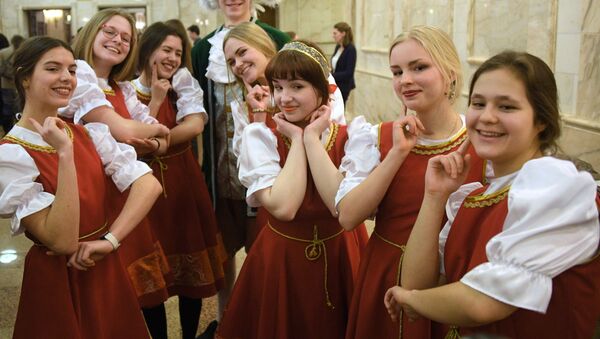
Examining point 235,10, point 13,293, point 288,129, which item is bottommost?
point 13,293

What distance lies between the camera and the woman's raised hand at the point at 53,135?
6.36ft

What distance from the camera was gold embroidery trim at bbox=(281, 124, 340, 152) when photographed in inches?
87.9

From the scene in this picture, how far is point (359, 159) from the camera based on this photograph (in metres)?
1.97

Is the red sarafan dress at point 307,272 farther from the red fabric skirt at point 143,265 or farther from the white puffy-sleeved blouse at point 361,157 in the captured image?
the red fabric skirt at point 143,265

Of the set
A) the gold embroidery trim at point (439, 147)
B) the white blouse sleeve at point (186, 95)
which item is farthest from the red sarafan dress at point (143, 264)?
the gold embroidery trim at point (439, 147)

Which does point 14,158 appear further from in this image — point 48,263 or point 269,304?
point 269,304

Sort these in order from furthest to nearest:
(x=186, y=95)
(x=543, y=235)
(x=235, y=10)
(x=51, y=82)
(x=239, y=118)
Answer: (x=235, y=10) → (x=186, y=95) → (x=239, y=118) → (x=51, y=82) → (x=543, y=235)

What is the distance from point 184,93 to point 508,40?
401 centimetres

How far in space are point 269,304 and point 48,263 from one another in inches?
30.4

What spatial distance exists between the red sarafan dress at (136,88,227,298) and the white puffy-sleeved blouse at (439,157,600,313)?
6.57 feet

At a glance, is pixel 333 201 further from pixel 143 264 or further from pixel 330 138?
pixel 143 264

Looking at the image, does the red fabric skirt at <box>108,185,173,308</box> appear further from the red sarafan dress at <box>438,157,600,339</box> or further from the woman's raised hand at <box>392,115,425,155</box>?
the red sarafan dress at <box>438,157,600,339</box>

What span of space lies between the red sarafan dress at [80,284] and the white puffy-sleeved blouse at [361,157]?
2.85 ft

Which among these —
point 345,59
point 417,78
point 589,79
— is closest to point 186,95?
point 417,78
